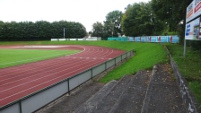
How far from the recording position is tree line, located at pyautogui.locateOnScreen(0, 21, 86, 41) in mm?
76938

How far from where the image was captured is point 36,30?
8031 centimetres

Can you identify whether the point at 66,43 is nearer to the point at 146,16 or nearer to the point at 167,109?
the point at 146,16

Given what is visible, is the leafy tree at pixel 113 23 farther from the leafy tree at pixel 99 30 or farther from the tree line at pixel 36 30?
the tree line at pixel 36 30

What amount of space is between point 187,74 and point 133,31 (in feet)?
156

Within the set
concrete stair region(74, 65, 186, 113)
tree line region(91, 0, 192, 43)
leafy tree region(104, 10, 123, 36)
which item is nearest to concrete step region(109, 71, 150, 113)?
concrete stair region(74, 65, 186, 113)

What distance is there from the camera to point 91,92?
11.2 meters

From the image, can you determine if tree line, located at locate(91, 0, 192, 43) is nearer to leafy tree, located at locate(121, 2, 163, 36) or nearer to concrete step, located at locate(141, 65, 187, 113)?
→ leafy tree, located at locate(121, 2, 163, 36)

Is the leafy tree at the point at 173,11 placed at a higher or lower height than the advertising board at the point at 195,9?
higher

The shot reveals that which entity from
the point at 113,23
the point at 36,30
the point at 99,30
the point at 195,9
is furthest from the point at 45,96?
the point at 113,23

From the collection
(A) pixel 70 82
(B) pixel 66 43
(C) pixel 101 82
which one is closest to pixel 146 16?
(B) pixel 66 43

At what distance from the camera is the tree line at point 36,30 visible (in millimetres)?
76938

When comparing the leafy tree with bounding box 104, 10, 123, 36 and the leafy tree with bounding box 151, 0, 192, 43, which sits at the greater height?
the leafy tree with bounding box 104, 10, 123, 36

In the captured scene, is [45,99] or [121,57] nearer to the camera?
[45,99]

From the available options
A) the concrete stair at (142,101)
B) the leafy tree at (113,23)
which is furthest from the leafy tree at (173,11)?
the leafy tree at (113,23)
